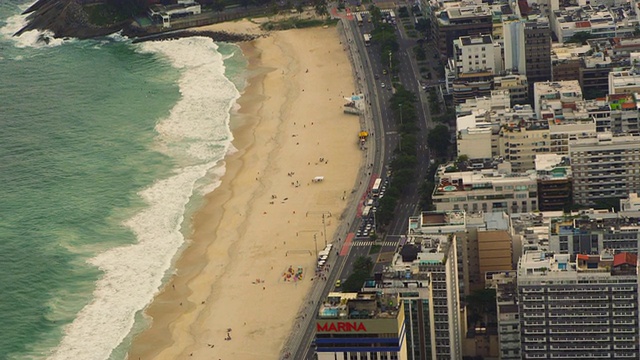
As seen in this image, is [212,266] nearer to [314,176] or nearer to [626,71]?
[314,176]

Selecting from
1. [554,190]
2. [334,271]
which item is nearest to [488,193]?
[554,190]

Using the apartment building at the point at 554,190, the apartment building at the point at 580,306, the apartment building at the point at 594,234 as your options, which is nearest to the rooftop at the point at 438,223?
the apartment building at the point at 594,234

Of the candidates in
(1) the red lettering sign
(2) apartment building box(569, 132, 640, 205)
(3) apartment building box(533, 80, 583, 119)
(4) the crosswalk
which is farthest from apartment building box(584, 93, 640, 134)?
(1) the red lettering sign

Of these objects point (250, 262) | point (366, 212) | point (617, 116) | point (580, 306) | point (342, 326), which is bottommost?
point (250, 262)

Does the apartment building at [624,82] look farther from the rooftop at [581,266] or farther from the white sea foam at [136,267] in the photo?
the rooftop at [581,266]

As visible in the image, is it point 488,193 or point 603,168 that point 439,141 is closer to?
point 488,193

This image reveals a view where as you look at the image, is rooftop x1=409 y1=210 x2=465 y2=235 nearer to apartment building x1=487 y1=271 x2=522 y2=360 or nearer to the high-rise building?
apartment building x1=487 y1=271 x2=522 y2=360
